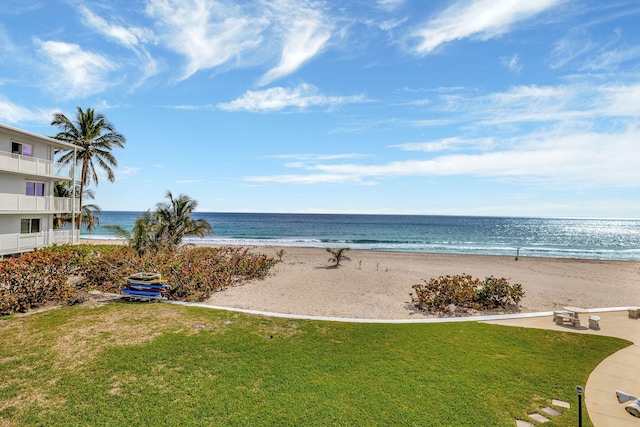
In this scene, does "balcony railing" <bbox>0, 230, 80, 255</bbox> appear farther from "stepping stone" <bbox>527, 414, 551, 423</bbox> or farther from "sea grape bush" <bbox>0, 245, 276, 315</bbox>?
"stepping stone" <bbox>527, 414, 551, 423</bbox>

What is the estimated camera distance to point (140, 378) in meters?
7.07

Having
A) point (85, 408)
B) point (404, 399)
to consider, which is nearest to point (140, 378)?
point (85, 408)

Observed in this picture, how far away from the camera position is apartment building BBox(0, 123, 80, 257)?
19328mm

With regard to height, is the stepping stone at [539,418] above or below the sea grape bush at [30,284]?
below

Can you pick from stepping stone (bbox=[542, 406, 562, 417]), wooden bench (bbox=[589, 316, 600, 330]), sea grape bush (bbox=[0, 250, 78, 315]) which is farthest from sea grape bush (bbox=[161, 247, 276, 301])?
wooden bench (bbox=[589, 316, 600, 330])

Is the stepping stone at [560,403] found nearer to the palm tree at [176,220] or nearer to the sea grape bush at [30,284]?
the sea grape bush at [30,284]

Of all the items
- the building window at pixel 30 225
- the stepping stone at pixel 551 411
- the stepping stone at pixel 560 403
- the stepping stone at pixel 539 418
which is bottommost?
the stepping stone at pixel 539 418

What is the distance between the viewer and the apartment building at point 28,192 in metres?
19.3

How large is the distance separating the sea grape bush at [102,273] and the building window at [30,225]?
8784 millimetres

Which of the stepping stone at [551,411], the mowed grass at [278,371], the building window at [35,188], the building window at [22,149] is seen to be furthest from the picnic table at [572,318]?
the building window at [35,188]

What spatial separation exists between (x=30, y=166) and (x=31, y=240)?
15.7 feet

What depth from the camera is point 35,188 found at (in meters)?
22.8

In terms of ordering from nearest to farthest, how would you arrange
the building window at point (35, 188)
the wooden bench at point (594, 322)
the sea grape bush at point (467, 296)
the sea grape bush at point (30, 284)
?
the wooden bench at point (594, 322) → the sea grape bush at point (30, 284) → the sea grape bush at point (467, 296) → the building window at point (35, 188)

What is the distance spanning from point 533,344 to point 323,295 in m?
9.20
